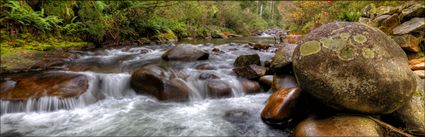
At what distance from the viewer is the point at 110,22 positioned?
12.0 meters

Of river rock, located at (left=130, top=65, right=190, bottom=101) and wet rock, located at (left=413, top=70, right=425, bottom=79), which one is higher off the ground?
wet rock, located at (left=413, top=70, right=425, bottom=79)

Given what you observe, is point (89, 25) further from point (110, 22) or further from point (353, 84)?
point (353, 84)

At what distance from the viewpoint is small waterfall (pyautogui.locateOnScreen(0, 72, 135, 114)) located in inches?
207

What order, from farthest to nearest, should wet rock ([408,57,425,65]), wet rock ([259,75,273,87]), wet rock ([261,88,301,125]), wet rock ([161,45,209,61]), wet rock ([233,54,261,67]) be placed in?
wet rock ([161,45,209,61])
wet rock ([233,54,261,67])
wet rock ([259,75,273,87])
wet rock ([408,57,425,65])
wet rock ([261,88,301,125])

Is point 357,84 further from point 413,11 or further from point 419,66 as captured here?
point 413,11

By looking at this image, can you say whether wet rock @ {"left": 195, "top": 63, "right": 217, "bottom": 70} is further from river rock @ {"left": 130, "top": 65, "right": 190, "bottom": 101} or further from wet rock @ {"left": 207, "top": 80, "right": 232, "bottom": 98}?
river rock @ {"left": 130, "top": 65, "right": 190, "bottom": 101}

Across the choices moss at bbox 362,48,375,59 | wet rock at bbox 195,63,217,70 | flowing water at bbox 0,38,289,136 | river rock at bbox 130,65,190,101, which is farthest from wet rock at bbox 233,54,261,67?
moss at bbox 362,48,375,59

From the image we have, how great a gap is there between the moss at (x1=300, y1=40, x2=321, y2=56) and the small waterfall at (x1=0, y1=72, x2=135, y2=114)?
12.7 feet

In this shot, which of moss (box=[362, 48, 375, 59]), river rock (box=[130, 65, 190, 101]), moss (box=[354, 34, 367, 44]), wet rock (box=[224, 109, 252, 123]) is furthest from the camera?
river rock (box=[130, 65, 190, 101])

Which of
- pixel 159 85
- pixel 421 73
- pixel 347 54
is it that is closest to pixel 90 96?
pixel 159 85

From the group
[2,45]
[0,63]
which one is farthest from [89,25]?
[0,63]

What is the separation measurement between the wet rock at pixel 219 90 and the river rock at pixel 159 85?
20.8 inches

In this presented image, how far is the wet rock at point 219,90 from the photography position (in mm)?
6500

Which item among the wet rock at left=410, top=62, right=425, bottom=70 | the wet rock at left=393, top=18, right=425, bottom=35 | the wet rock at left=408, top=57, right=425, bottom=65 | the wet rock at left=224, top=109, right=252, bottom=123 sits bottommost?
the wet rock at left=224, top=109, right=252, bottom=123
